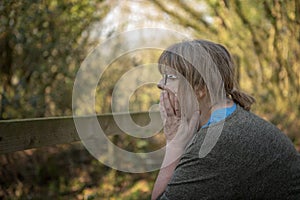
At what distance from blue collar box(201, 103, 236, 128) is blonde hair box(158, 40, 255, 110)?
0.18 feet

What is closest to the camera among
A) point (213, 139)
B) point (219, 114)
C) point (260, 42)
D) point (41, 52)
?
point (213, 139)

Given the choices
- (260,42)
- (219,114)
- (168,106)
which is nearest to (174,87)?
(168,106)

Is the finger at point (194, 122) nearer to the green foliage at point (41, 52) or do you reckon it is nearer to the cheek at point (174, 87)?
the cheek at point (174, 87)

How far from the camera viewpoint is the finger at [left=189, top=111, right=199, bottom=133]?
5.68 feet

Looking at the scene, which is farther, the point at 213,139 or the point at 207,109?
the point at 207,109

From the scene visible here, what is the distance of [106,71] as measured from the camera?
172 inches

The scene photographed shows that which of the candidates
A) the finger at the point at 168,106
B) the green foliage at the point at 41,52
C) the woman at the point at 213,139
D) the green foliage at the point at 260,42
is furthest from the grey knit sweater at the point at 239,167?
the green foliage at the point at 260,42

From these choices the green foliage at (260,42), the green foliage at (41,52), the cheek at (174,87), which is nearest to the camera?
the cheek at (174,87)

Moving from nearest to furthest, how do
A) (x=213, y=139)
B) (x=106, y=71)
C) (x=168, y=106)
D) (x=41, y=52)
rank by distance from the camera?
1. (x=213, y=139)
2. (x=168, y=106)
3. (x=41, y=52)
4. (x=106, y=71)

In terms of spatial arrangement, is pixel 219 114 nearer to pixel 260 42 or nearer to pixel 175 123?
pixel 175 123

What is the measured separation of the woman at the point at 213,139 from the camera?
61.8 inches

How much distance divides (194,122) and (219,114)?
108 millimetres

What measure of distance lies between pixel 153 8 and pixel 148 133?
293 cm

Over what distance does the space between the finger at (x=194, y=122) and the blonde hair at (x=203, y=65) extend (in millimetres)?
91
